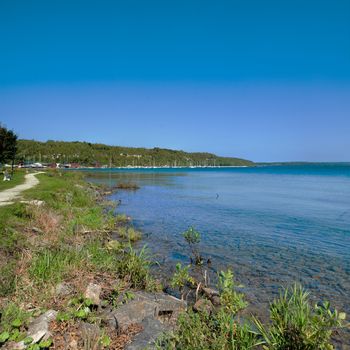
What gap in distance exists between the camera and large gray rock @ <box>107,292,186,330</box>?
6.67 meters

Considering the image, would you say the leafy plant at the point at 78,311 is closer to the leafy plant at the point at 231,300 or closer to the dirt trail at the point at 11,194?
the leafy plant at the point at 231,300

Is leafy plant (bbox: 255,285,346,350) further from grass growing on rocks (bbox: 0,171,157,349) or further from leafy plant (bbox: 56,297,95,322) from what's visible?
leafy plant (bbox: 56,297,95,322)

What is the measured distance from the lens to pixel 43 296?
22.1 ft

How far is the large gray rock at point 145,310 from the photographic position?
6.67 m

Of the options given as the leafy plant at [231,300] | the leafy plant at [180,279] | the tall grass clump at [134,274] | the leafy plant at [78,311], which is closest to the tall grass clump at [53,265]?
the leafy plant at [78,311]

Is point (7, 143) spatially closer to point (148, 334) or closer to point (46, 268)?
point (46, 268)

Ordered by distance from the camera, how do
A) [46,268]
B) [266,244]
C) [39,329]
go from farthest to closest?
1. [266,244]
2. [46,268]
3. [39,329]

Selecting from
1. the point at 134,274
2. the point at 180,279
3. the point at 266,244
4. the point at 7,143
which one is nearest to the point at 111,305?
the point at 134,274

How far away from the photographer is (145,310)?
716cm

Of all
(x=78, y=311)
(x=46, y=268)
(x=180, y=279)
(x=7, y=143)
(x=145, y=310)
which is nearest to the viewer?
(x=78, y=311)

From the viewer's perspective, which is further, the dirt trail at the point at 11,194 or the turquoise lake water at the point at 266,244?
the dirt trail at the point at 11,194

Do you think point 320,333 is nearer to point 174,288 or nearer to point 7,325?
point 7,325

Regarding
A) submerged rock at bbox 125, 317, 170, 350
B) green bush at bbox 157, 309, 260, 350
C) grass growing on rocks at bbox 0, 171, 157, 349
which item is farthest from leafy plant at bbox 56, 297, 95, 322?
green bush at bbox 157, 309, 260, 350

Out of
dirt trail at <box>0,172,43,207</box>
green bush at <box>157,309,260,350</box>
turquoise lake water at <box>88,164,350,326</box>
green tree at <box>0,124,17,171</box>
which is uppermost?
green tree at <box>0,124,17,171</box>
